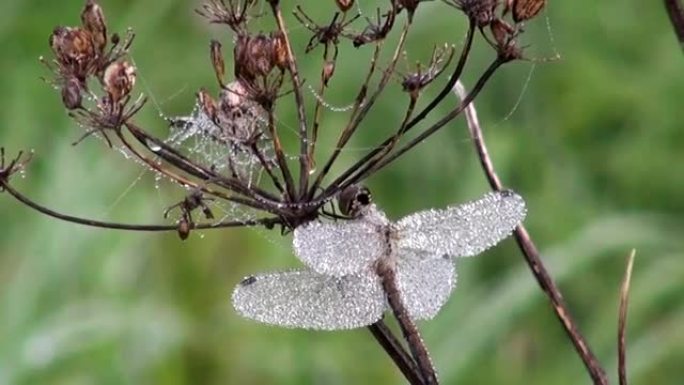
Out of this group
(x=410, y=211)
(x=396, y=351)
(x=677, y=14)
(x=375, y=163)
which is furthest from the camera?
(x=410, y=211)

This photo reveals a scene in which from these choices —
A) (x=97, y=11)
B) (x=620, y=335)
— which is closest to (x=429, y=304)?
(x=620, y=335)

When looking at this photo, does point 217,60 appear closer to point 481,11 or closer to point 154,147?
point 154,147

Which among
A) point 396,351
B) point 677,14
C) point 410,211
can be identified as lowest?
point 396,351

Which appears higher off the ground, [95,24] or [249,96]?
[95,24]

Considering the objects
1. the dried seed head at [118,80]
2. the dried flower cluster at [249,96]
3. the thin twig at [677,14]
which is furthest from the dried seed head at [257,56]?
the thin twig at [677,14]

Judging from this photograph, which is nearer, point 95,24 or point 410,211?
point 95,24

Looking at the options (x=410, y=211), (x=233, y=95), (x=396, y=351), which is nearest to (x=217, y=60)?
(x=233, y=95)
